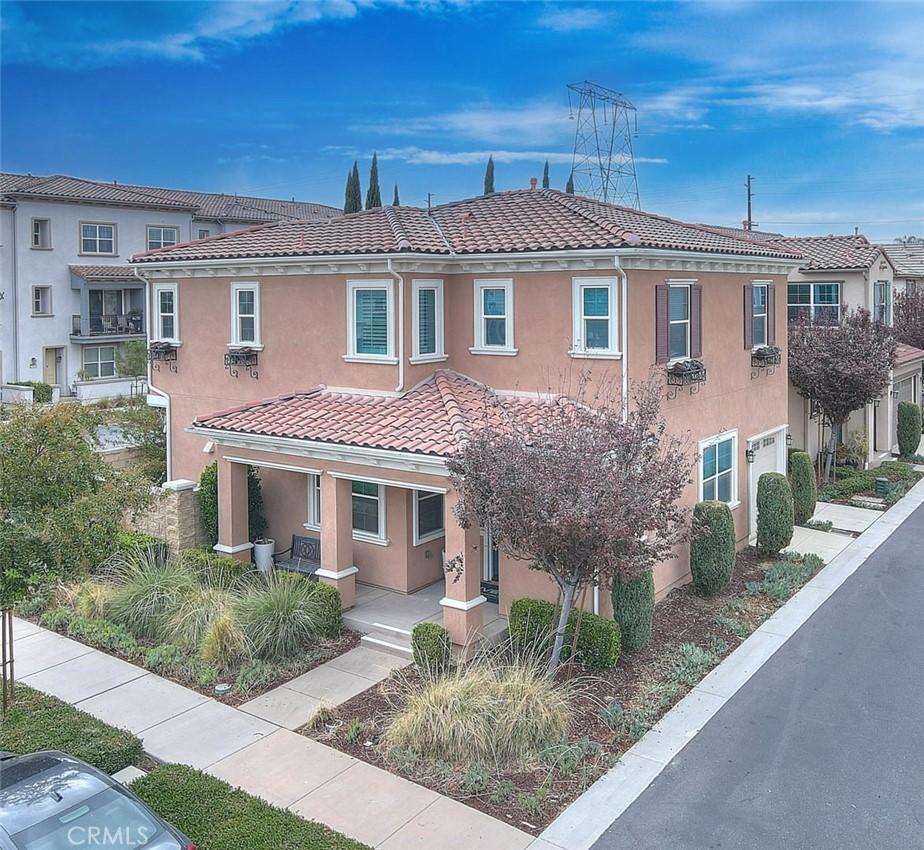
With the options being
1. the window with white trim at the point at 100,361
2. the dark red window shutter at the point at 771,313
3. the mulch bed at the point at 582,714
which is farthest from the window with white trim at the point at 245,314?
the window with white trim at the point at 100,361

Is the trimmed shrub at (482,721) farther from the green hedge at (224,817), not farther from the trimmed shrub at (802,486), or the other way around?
the trimmed shrub at (802,486)

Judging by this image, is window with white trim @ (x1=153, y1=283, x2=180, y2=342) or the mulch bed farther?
window with white trim @ (x1=153, y1=283, x2=180, y2=342)

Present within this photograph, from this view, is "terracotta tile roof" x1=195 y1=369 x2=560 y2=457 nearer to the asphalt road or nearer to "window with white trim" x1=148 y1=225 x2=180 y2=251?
the asphalt road

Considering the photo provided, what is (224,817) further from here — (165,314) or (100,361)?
(100,361)

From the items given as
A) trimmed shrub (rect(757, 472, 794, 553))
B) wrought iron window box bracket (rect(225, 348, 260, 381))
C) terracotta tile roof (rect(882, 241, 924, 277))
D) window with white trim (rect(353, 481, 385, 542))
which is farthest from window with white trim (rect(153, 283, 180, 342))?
terracotta tile roof (rect(882, 241, 924, 277))

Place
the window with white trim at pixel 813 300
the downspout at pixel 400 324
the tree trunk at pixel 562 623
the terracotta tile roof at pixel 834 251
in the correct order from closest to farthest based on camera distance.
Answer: the tree trunk at pixel 562 623, the downspout at pixel 400 324, the terracotta tile roof at pixel 834 251, the window with white trim at pixel 813 300

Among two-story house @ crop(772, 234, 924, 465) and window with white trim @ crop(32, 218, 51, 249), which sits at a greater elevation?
window with white trim @ crop(32, 218, 51, 249)

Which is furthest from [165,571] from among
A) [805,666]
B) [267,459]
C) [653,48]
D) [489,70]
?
[653,48]
